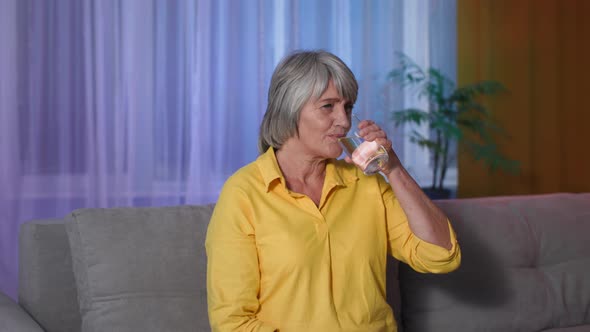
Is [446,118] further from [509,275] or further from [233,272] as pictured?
[233,272]

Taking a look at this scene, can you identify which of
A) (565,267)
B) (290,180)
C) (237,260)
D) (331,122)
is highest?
(331,122)

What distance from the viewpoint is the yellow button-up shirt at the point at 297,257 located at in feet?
5.24

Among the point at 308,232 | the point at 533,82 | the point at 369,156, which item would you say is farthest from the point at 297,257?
the point at 533,82

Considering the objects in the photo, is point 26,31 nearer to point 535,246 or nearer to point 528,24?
point 535,246

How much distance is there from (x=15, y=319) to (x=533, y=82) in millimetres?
4193

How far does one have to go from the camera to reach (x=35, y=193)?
138 inches

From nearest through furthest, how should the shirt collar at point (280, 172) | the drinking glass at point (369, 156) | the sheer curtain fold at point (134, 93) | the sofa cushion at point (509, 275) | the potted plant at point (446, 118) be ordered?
1. the drinking glass at point (369, 156)
2. the shirt collar at point (280, 172)
3. the sofa cushion at point (509, 275)
4. the sheer curtain fold at point (134, 93)
5. the potted plant at point (446, 118)

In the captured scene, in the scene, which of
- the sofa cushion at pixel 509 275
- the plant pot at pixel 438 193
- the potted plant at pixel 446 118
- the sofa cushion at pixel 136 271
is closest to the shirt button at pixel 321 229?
the sofa cushion at pixel 136 271

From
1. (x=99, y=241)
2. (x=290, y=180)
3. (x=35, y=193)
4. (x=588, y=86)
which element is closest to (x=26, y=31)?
(x=35, y=193)

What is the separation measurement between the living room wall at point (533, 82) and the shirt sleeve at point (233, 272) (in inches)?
134

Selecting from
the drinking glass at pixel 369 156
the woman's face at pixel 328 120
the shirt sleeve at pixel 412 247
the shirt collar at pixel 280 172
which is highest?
the woman's face at pixel 328 120

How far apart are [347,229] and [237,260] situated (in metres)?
0.29

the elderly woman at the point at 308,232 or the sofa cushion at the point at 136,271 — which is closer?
the elderly woman at the point at 308,232

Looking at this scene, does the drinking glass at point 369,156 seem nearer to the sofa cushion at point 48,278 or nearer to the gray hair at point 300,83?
the gray hair at point 300,83
